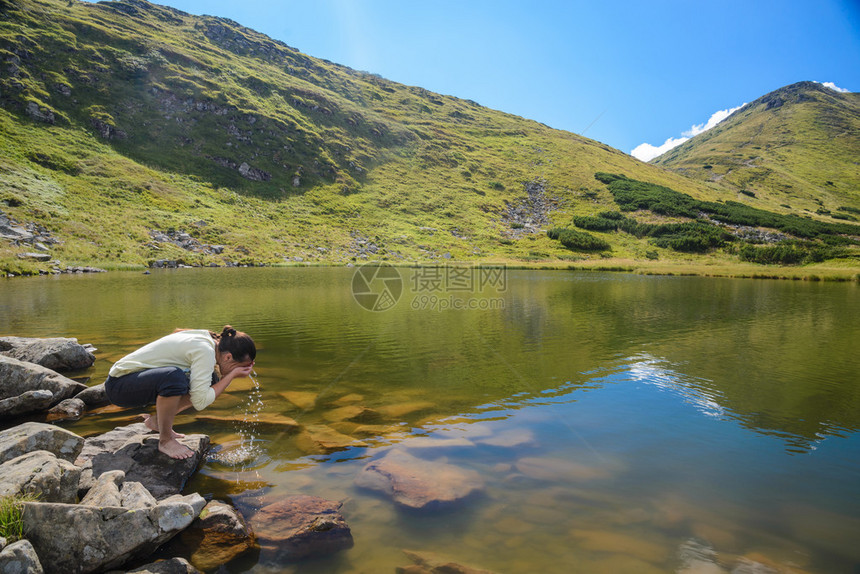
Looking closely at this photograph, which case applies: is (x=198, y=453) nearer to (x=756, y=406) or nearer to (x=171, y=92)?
(x=756, y=406)

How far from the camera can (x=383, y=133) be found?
6284 inches

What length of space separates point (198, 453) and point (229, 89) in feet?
493

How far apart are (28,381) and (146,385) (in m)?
6.32

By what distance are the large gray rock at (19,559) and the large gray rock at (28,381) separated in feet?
26.2

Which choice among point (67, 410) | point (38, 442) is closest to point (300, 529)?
point (38, 442)

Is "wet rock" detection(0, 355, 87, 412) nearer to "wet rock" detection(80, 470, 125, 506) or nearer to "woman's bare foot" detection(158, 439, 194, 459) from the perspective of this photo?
"woman's bare foot" detection(158, 439, 194, 459)

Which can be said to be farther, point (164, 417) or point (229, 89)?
point (229, 89)

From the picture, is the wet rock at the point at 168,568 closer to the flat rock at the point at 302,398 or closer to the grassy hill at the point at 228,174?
the flat rock at the point at 302,398

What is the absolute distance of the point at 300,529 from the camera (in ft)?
19.0

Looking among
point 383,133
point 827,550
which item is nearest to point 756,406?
point 827,550

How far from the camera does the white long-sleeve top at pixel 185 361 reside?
701 centimetres

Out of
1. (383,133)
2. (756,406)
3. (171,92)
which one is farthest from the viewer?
(383,133)

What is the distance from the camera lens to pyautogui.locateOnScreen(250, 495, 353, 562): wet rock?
5.45 metres

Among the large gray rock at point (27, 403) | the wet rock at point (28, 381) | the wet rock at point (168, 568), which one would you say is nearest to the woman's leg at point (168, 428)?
the wet rock at point (168, 568)
